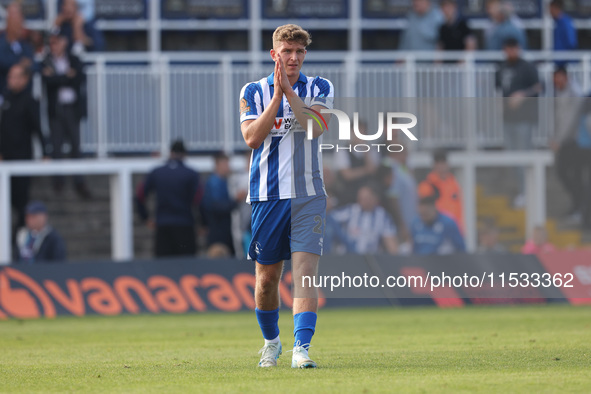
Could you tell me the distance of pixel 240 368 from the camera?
26.0 feet

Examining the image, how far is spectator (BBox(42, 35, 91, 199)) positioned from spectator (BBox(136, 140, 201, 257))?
236 centimetres

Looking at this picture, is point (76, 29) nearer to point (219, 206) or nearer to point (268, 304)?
point (219, 206)

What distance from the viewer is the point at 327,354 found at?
8969 millimetres

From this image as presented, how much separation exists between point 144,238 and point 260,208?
489 inches

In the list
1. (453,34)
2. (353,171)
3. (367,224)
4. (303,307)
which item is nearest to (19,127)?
(353,171)

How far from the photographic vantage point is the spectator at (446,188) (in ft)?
54.4

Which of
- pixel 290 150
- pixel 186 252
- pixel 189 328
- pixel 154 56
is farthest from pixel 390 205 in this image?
pixel 290 150

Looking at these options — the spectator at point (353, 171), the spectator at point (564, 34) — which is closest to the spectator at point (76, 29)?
the spectator at point (353, 171)

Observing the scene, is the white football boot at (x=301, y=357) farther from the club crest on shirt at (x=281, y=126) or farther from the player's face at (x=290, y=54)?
the player's face at (x=290, y=54)

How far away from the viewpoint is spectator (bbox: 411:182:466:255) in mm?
16109

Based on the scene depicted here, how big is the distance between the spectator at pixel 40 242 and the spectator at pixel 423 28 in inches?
297

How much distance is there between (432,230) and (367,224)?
97 cm

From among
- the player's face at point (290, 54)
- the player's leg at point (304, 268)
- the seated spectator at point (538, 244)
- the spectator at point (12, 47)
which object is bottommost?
the seated spectator at point (538, 244)

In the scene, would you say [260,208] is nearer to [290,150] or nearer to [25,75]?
[290,150]
